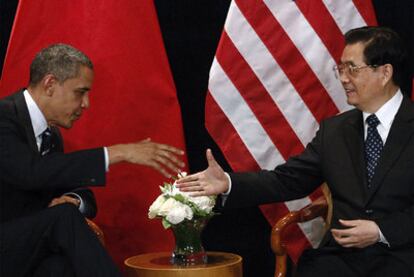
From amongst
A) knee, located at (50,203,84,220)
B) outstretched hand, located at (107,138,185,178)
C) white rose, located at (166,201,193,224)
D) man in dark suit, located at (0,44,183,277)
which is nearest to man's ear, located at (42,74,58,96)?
man in dark suit, located at (0,44,183,277)

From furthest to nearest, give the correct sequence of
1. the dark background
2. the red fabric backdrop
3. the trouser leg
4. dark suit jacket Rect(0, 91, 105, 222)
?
the dark background, the red fabric backdrop, dark suit jacket Rect(0, 91, 105, 222), the trouser leg

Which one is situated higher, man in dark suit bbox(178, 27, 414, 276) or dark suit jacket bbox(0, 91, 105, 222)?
dark suit jacket bbox(0, 91, 105, 222)

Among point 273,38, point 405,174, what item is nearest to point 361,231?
point 405,174

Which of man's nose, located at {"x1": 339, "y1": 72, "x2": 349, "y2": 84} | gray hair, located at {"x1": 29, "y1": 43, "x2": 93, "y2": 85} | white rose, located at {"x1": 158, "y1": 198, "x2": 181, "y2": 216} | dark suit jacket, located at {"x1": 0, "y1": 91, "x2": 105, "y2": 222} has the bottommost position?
white rose, located at {"x1": 158, "y1": 198, "x2": 181, "y2": 216}

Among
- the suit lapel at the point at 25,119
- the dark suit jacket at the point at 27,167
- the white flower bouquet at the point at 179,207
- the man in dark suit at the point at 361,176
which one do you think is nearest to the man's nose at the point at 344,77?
the man in dark suit at the point at 361,176

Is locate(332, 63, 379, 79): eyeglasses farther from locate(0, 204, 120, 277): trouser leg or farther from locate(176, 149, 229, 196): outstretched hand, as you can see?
locate(0, 204, 120, 277): trouser leg

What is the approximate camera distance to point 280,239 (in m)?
3.71

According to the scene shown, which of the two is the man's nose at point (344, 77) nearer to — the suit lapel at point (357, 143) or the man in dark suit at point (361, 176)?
the man in dark suit at point (361, 176)

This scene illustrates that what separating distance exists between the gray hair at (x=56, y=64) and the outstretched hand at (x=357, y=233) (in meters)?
1.34

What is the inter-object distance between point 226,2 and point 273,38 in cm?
45

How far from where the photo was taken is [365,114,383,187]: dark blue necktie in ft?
11.4

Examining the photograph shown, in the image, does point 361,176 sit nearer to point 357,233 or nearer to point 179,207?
point 357,233

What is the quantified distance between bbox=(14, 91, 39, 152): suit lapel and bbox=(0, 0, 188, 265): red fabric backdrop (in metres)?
0.57

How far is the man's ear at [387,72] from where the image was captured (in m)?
3.55
